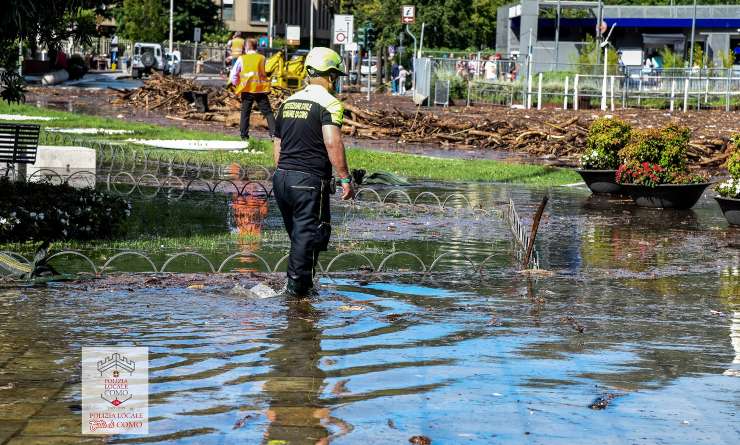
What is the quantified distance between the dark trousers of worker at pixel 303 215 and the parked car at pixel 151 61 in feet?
→ 185

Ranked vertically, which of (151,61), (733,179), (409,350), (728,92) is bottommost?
(409,350)

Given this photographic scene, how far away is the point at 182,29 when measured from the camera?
97.3 m

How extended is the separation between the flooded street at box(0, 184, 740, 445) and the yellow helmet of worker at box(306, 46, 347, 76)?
1700 mm

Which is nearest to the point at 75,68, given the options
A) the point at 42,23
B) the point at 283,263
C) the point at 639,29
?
the point at 639,29

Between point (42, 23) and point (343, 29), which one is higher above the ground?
point (343, 29)

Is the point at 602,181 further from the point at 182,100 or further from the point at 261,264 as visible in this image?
the point at 182,100

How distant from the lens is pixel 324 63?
906 cm

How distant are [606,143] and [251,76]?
850 centimetres

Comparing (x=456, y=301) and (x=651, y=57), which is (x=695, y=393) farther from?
(x=651, y=57)

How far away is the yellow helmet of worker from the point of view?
29.7 ft

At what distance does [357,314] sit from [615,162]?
36.0 ft

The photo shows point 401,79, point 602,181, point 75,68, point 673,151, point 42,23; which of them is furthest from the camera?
point 75,68

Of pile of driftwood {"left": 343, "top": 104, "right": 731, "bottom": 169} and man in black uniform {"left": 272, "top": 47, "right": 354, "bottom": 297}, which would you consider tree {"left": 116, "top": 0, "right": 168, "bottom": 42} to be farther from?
man in black uniform {"left": 272, "top": 47, "right": 354, "bottom": 297}

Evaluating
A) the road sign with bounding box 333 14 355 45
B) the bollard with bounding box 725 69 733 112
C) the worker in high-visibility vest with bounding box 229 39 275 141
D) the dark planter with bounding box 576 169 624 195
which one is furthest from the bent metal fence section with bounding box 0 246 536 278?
the bollard with bounding box 725 69 733 112
